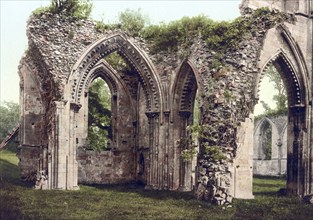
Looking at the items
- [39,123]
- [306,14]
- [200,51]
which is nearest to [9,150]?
[39,123]

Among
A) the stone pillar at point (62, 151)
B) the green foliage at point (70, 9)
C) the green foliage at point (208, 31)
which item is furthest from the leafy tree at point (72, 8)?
the stone pillar at point (62, 151)

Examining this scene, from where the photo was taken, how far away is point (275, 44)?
15.4 m

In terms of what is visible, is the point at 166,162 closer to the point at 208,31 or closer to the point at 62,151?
the point at 62,151

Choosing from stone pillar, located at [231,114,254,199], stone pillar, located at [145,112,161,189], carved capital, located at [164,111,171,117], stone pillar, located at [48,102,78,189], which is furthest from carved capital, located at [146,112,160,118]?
stone pillar, located at [231,114,254,199]

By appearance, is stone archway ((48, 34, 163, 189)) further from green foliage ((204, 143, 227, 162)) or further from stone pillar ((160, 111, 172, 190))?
green foliage ((204, 143, 227, 162))

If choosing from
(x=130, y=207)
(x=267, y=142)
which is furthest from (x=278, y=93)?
(x=130, y=207)

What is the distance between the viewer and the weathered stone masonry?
44.5ft

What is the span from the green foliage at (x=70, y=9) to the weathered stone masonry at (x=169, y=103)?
23cm

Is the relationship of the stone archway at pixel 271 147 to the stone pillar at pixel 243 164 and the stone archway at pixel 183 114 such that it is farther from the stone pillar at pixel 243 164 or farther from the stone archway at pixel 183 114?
the stone pillar at pixel 243 164

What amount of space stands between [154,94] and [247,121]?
4.18 metres

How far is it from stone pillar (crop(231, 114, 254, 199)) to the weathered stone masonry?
3 centimetres

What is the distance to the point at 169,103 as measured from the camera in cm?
1720

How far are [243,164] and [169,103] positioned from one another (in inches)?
153

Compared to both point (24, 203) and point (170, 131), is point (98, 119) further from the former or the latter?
point (24, 203)
